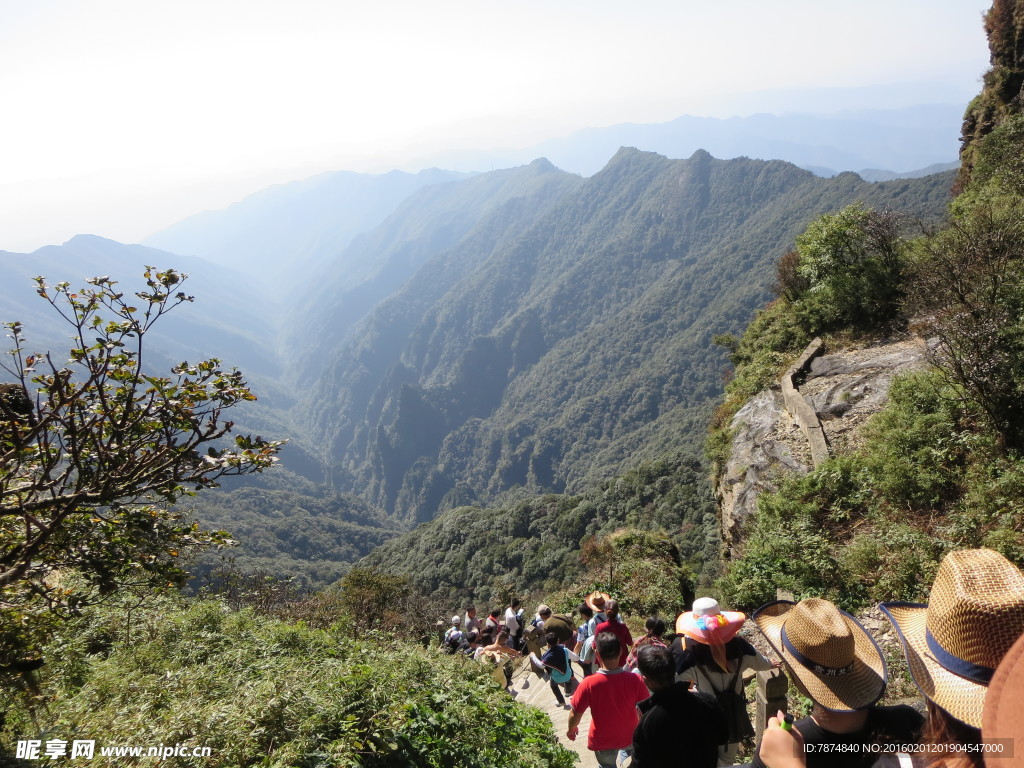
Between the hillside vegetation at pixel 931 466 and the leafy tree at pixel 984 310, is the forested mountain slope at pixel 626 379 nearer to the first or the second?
the leafy tree at pixel 984 310

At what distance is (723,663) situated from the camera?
3.95 m

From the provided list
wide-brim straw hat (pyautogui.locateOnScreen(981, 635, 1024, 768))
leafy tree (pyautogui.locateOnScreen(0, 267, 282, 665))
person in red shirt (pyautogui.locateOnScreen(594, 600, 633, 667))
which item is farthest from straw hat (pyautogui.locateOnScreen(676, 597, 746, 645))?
leafy tree (pyautogui.locateOnScreen(0, 267, 282, 665))

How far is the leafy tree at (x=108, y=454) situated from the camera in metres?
4.04

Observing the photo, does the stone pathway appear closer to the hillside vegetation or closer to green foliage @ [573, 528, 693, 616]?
green foliage @ [573, 528, 693, 616]

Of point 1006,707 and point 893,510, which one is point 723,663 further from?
point 893,510

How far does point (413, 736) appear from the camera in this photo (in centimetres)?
388

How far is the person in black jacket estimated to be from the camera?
3037 millimetres

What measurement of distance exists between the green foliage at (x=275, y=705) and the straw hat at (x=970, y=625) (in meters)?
3.36

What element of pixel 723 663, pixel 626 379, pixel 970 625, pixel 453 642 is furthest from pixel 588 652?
pixel 626 379

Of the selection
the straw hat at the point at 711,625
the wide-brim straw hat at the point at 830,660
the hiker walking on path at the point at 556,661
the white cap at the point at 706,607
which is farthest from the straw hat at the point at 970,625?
the hiker walking on path at the point at 556,661

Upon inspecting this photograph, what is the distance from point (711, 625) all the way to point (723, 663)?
312 millimetres

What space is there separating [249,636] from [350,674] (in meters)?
3.21

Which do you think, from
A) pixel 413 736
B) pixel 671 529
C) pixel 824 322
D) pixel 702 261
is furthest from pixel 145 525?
pixel 702 261

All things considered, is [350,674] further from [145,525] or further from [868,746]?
[868,746]
